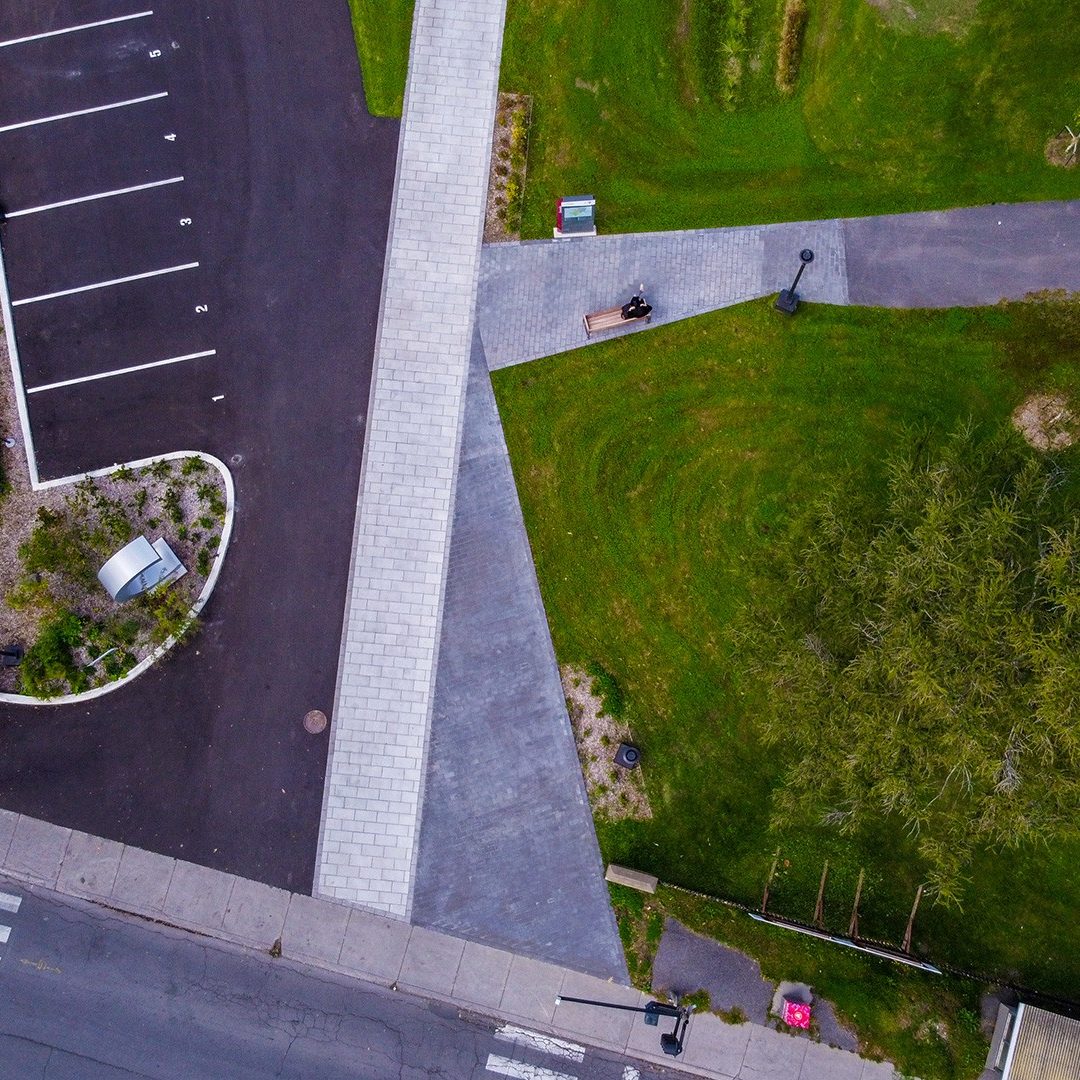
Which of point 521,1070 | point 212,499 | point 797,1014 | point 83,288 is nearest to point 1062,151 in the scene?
point 797,1014

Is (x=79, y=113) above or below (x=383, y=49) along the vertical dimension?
below

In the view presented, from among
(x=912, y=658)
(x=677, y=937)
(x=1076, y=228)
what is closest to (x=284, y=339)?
(x=912, y=658)

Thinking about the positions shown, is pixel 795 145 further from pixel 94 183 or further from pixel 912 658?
pixel 94 183

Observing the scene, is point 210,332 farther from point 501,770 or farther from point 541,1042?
point 541,1042

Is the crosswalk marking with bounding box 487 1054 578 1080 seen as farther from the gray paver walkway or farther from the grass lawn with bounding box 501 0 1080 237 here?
the grass lawn with bounding box 501 0 1080 237

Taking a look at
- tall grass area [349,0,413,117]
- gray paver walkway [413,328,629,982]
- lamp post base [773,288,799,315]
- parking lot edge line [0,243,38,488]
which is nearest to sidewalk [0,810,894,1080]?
gray paver walkway [413,328,629,982]

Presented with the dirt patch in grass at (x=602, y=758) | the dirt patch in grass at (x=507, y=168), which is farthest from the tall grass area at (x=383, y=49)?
the dirt patch in grass at (x=602, y=758)

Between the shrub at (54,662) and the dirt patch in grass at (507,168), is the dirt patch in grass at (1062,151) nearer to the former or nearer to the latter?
the dirt patch in grass at (507,168)
